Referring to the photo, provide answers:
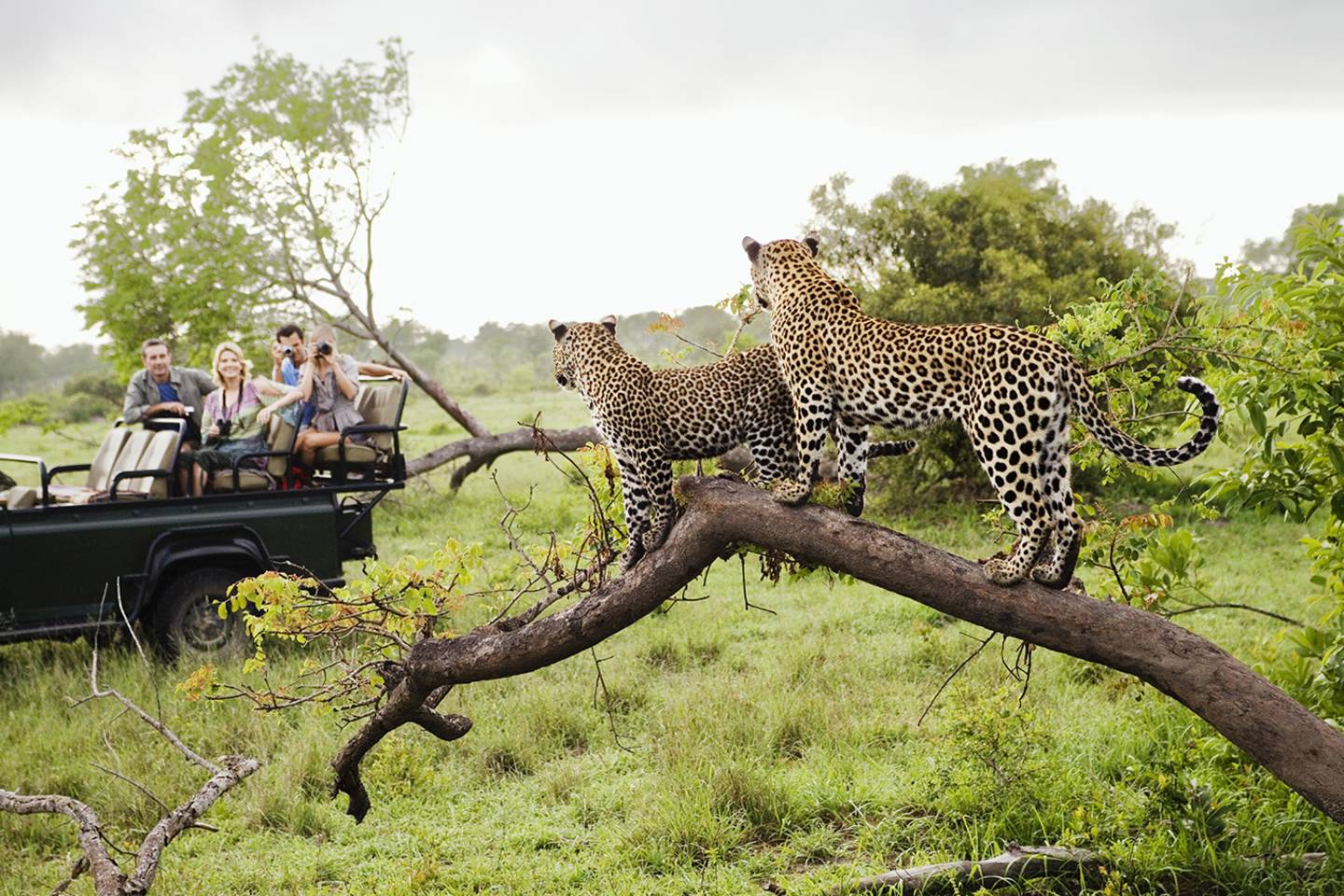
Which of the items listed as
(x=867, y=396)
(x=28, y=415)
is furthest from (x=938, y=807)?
(x=28, y=415)

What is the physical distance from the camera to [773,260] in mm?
4070

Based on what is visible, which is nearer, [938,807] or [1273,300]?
[1273,300]

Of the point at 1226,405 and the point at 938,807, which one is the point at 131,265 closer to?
the point at 938,807

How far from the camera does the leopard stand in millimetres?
4035

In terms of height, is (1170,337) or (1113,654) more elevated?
(1170,337)

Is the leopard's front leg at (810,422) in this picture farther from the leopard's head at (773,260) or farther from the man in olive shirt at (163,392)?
the man in olive shirt at (163,392)

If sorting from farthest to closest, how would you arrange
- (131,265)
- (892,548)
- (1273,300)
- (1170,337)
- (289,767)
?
(131,265), (289,767), (1273,300), (1170,337), (892,548)

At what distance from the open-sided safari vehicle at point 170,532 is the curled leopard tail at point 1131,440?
6296mm

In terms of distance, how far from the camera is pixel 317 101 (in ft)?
54.6

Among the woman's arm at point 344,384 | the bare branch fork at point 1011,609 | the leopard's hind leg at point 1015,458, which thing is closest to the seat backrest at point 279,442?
Answer: the woman's arm at point 344,384

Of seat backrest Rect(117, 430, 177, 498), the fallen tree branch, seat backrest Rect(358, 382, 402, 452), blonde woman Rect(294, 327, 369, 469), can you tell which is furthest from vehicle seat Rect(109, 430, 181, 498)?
the fallen tree branch

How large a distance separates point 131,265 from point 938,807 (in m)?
13.9

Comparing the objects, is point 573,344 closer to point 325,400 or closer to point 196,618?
point 325,400

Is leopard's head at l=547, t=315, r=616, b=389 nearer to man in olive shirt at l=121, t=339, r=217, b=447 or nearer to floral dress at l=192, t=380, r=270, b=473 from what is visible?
floral dress at l=192, t=380, r=270, b=473
